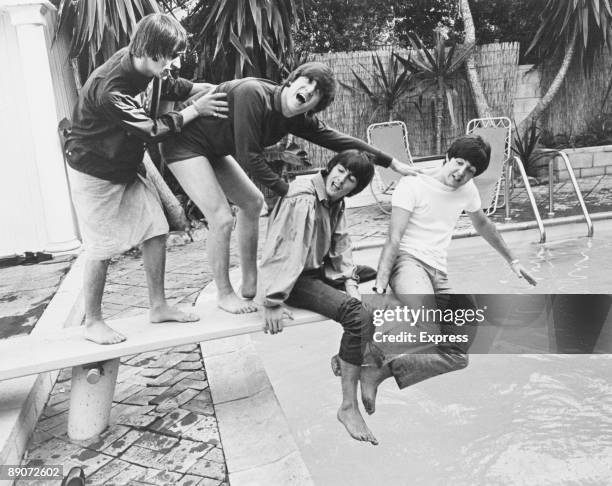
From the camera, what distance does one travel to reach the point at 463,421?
9.58ft

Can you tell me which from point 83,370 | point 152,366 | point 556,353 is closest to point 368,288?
point 556,353

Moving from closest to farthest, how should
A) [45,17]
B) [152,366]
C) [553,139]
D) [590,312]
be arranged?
[152,366] < [590,312] < [45,17] < [553,139]

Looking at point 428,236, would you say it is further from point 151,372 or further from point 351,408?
point 151,372

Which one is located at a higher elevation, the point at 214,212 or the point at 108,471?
the point at 214,212

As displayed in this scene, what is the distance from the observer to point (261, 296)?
2682 millimetres

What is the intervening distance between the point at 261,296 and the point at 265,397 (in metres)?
0.48

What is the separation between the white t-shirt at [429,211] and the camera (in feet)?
9.40

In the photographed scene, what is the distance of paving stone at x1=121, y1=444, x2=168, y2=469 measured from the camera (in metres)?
2.27

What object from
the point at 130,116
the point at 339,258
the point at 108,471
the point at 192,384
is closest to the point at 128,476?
the point at 108,471

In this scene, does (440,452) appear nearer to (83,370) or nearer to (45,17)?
(83,370)

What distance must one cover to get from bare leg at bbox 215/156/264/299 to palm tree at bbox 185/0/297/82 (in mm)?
4313

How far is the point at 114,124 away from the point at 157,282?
0.76 metres

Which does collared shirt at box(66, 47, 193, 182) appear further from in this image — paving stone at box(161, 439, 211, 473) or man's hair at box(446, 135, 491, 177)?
man's hair at box(446, 135, 491, 177)

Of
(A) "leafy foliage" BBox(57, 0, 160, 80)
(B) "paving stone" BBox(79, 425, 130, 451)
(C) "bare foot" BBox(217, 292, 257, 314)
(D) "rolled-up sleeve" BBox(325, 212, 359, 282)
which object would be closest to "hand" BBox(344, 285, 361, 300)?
(D) "rolled-up sleeve" BBox(325, 212, 359, 282)
